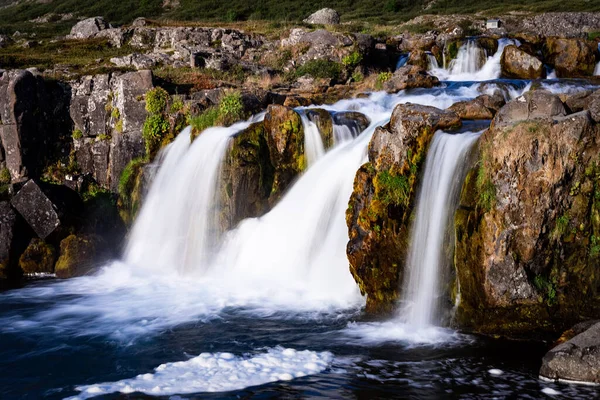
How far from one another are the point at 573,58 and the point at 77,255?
870 inches

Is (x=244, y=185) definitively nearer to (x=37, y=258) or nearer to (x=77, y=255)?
(x=77, y=255)

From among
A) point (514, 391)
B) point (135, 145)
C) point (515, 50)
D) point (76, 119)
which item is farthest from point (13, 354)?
point (515, 50)

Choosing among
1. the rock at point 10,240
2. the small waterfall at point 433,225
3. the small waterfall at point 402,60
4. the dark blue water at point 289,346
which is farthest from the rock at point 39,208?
the small waterfall at point 402,60

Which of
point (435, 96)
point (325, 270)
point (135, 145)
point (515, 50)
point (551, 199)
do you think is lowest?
point (325, 270)

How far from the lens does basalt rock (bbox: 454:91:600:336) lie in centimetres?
1094

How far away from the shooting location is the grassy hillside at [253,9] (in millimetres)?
62556

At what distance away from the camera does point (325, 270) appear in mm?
15125

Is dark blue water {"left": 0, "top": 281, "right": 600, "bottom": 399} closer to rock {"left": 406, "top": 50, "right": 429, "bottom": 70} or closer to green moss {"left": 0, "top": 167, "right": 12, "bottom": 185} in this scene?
green moss {"left": 0, "top": 167, "right": 12, "bottom": 185}

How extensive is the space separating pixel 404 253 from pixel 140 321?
238 inches

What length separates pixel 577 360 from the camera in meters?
9.27

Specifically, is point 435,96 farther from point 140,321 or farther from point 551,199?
point 140,321

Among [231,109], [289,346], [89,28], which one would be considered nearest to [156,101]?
[231,109]

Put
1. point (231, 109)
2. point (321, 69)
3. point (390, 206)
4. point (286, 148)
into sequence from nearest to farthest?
1. point (390, 206)
2. point (286, 148)
3. point (231, 109)
4. point (321, 69)

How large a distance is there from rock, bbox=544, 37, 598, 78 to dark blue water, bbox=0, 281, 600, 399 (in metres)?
18.9
